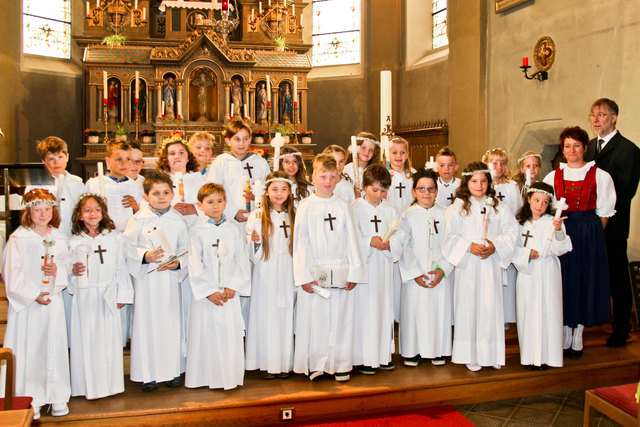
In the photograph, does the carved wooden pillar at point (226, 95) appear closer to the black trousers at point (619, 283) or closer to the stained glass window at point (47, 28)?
the stained glass window at point (47, 28)

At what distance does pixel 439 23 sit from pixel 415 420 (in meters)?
10.8

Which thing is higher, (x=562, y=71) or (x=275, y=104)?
(x=275, y=104)

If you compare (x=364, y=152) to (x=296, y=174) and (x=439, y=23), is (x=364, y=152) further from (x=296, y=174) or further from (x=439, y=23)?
(x=439, y=23)

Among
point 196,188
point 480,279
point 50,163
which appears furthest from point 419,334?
point 50,163

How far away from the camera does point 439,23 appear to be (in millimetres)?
13383

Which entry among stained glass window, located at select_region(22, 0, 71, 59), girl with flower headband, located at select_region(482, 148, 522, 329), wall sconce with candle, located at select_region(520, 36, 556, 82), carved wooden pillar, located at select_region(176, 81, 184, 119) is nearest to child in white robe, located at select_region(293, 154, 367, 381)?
girl with flower headband, located at select_region(482, 148, 522, 329)

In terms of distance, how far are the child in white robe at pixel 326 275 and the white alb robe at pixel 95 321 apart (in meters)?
1.36

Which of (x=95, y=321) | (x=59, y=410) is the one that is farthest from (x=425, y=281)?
(x=59, y=410)

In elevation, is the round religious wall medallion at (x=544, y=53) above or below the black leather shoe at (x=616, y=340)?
above

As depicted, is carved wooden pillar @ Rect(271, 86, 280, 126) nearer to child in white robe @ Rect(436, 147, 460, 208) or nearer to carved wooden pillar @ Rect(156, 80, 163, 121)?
carved wooden pillar @ Rect(156, 80, 163, 121)

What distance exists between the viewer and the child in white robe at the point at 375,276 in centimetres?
488

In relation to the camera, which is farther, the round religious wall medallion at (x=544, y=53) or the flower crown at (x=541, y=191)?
the round religious wall medallion at (x=544, y=53)

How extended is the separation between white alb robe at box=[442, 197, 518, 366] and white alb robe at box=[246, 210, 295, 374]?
4.45ft

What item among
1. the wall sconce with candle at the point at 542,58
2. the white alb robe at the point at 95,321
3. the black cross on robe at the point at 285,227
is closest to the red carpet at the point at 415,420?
the black cross on robe at the point at 285,227
